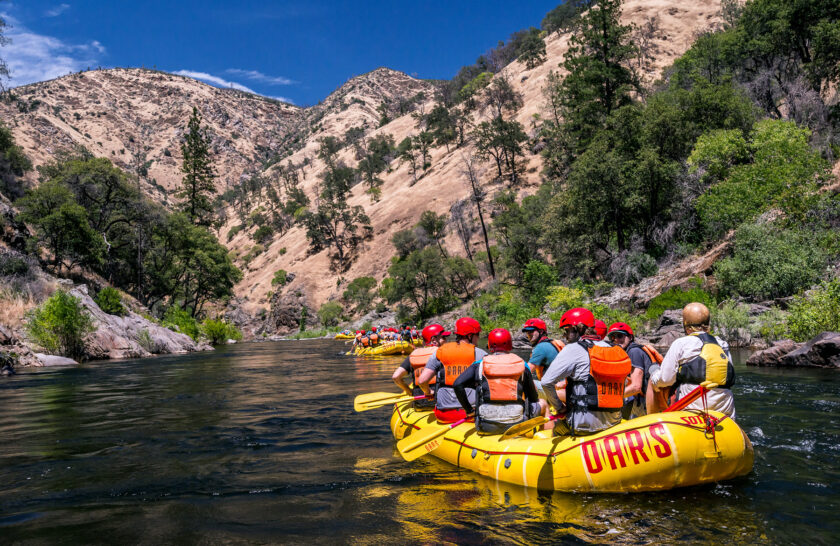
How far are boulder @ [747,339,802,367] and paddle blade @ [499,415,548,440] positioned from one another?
11.4 metres

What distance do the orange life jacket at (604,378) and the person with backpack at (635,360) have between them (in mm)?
842

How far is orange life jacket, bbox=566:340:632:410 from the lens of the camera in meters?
5.45

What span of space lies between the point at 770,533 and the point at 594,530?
56.1 inches

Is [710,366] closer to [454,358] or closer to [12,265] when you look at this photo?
[454,358]

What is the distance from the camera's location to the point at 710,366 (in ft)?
17.5

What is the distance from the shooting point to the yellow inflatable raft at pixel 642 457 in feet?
16.7

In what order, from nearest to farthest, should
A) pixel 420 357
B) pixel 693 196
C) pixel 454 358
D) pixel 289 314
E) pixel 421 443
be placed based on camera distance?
pixel 421 443
pixel 454 358
pixel 420 357
pixel 693 196
pixel 289 314

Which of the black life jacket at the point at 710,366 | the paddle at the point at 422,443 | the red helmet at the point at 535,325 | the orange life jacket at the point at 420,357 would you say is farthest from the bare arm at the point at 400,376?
the black life jacket at the point at 710,366

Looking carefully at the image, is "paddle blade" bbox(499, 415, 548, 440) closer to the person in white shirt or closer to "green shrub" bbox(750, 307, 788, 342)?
the person in white shirt

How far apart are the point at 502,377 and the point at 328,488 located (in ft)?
7.85

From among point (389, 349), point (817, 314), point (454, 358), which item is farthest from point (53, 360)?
point (817, 314)

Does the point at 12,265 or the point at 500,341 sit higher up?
the point at 12,265

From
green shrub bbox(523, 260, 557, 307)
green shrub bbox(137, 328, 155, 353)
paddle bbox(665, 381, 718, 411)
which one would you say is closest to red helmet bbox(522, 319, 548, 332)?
paddle bbox(665, 381, 718, 411)

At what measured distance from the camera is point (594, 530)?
14.9 ft
